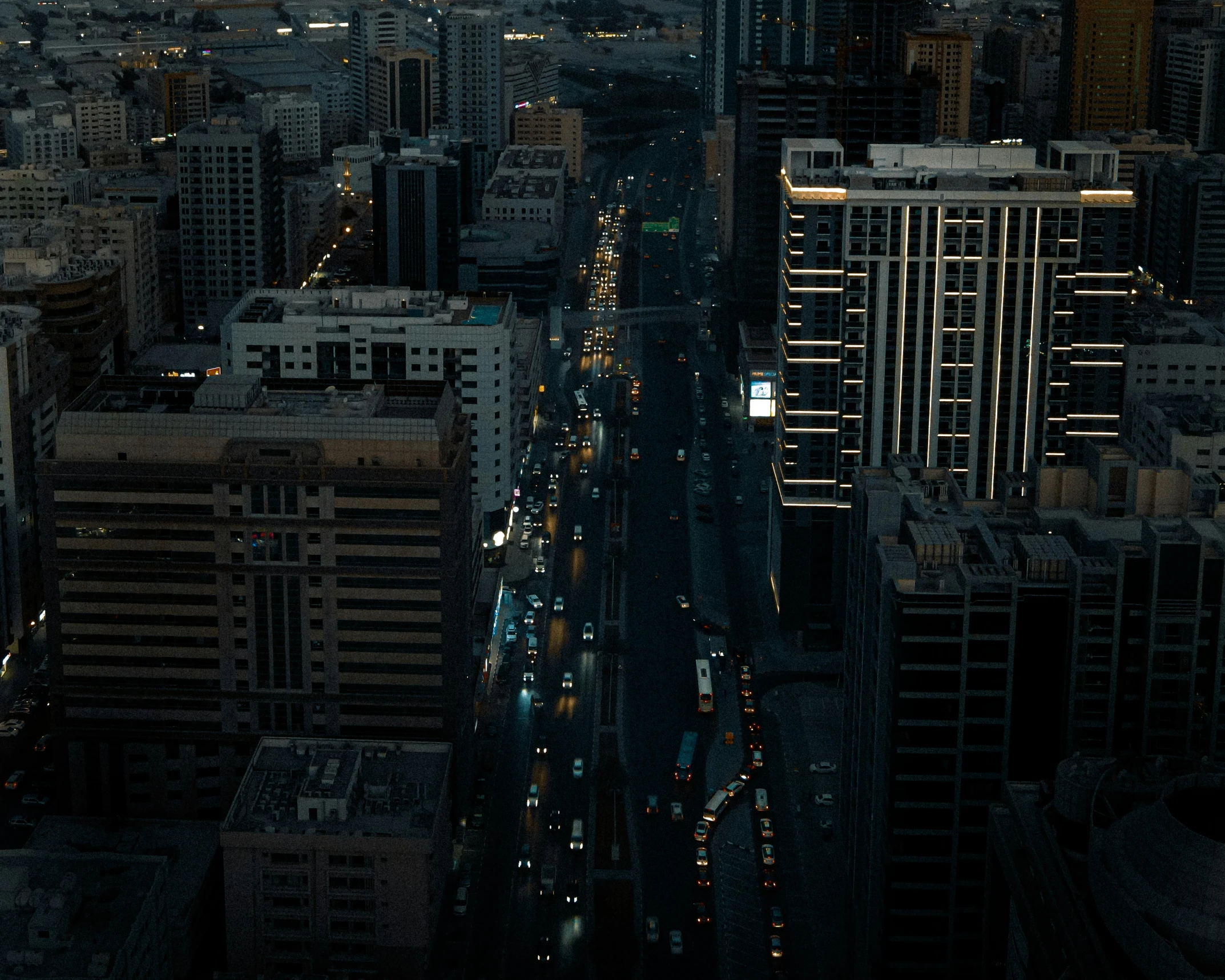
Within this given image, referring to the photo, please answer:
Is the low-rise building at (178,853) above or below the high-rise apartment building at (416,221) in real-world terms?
below

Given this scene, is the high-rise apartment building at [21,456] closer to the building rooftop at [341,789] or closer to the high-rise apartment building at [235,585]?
the high-rise apartment building at [235,585]

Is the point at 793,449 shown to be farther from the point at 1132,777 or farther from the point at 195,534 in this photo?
the point at 1132,777

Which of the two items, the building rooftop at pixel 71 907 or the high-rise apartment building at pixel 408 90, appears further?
the high-rise apartment building at pixel 408 90

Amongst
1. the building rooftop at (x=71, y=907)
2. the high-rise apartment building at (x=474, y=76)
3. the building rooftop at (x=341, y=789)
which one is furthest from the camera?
the high-rise apartment building at (x=474, y=76)

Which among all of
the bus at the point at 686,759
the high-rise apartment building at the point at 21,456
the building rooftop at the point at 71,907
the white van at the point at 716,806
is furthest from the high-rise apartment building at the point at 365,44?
the building rooftop at the point at 71,907

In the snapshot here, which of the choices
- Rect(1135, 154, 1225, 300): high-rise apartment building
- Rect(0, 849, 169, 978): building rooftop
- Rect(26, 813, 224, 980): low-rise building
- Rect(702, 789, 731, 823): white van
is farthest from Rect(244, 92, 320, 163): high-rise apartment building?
Rect(0, 849, 169, 978): building rooftop

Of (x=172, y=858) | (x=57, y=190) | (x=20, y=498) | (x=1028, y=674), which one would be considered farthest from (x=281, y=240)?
(x=1028, y=674)

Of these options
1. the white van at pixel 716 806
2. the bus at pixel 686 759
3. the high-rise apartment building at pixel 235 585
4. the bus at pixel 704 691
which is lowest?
the white van at pixel 716 806
